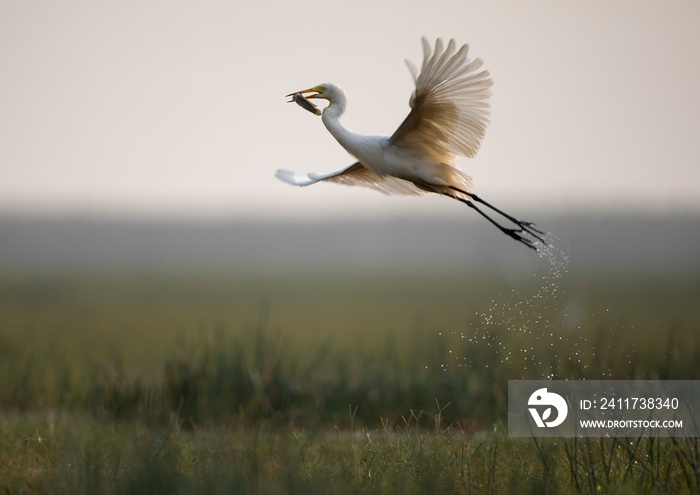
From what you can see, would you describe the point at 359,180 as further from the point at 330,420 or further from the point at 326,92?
the point at 330,420

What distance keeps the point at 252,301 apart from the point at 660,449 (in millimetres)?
31645

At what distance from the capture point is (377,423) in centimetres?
829

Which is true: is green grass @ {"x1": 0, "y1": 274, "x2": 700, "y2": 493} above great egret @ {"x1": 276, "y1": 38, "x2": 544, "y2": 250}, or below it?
below

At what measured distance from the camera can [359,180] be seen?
6.59 m

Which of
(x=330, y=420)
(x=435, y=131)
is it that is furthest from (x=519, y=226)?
(x=330, y=420)

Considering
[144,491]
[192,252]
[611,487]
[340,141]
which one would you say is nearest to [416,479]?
[611,487]

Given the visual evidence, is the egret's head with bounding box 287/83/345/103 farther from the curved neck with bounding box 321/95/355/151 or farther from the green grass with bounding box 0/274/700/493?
the green grass with bounding box 0/274/700/493

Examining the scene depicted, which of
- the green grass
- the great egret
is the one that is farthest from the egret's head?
the green grass

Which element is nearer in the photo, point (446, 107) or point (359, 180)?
point (446, 107)

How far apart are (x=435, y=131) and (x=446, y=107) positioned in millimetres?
238

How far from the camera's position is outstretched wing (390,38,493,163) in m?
5.17

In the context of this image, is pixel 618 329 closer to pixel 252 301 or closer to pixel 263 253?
pixel 252 301

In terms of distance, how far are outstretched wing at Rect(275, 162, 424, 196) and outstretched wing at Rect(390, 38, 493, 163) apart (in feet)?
1.99

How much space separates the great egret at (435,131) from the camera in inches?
207
